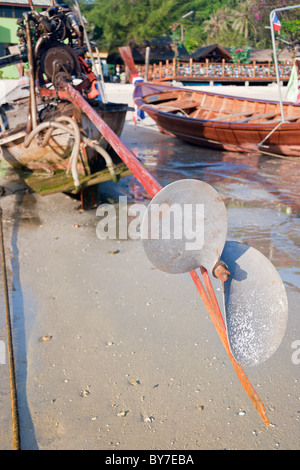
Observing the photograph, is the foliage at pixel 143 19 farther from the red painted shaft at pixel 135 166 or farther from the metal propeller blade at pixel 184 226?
the metal propeller blade at pixel 184 226

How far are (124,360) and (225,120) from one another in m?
10.2

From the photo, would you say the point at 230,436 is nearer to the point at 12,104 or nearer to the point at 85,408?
the point at 85,408

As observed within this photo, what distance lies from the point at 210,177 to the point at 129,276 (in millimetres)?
4982

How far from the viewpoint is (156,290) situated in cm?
466

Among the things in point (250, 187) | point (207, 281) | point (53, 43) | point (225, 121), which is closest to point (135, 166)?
point (207, 281)

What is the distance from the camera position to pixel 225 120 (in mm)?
12453

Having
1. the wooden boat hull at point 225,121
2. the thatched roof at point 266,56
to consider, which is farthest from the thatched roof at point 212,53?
the wooden boat hull at point 225,121

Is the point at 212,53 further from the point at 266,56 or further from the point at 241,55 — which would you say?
the point at 266,56

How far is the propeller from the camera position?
1.87 meters

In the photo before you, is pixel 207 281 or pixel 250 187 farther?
pixel 250 187

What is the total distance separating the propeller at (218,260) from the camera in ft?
6.13

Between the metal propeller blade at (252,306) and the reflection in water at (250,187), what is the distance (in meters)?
2.98

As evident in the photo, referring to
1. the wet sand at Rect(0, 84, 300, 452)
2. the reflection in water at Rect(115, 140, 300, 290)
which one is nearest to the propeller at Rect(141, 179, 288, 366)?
the wet sand at Rect(0, 84, 300, 452)

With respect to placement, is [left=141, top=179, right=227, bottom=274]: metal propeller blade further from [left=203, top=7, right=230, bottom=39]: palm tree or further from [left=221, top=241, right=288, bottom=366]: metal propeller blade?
[left=203, top=7, right=230, bottom=39]: palm tree
